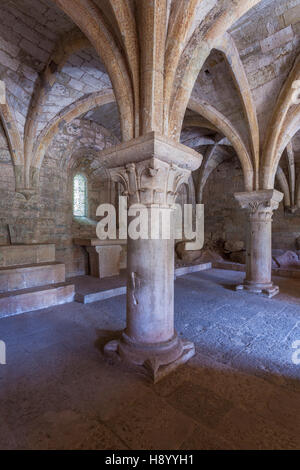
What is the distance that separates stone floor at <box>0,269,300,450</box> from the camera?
159 cm

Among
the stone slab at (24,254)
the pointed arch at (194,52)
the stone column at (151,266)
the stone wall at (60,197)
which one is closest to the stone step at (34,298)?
the stone slab at (24,254)

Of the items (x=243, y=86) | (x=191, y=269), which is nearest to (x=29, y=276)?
(x=191, y=269)

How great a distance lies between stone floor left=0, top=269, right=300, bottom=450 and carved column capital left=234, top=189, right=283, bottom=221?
2843 mm

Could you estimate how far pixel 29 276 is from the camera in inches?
181

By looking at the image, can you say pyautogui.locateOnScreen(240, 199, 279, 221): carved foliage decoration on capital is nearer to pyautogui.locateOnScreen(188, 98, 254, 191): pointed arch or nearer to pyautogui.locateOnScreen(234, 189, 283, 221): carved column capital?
pyautogui.locateOnScreen(234, 189, 283, 221): carved column capital

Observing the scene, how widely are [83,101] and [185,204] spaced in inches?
277

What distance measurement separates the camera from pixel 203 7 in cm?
253

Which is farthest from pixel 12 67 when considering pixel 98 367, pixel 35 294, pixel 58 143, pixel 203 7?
pixel 98 367

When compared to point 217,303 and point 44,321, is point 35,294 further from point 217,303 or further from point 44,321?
point 217,303

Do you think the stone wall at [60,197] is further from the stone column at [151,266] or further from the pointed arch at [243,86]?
the stone column at [151,266]

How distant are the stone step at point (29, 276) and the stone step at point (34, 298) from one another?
22cm

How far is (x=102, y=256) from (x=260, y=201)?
14.2ft

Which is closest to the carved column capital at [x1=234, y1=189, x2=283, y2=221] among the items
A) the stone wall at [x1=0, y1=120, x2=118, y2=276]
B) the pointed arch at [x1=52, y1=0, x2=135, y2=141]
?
the pointed arch at [x1=52, y1=0, x2=135, y2=141]

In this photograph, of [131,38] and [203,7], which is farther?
[203,7]
